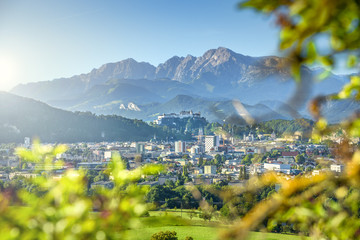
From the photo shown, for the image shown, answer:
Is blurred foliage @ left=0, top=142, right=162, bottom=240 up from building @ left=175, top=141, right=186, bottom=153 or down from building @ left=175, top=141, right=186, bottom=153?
up

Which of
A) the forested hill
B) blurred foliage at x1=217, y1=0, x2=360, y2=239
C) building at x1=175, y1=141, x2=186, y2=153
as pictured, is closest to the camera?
blurred foliage at x1=217, y1=0, x2=360, y2=239

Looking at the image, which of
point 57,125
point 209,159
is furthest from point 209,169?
point 57,125

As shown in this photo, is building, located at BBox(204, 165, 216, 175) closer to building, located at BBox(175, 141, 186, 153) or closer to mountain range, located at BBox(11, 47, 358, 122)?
building, located at BBox(175, 141, 186, 153)

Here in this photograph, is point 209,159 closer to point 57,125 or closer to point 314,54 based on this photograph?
point 57,125

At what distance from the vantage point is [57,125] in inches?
1940

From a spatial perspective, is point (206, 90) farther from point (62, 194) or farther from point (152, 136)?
point (62, 194)

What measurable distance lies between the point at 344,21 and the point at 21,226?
22.3 inches

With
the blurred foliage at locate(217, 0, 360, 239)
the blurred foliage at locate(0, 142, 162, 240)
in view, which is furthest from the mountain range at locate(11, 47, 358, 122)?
the blurred foliage at locate(217, 0, 360, 239)

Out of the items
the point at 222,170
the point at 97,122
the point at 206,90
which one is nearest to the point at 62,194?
the point at 222,170

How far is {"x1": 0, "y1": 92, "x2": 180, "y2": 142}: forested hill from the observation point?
150ft

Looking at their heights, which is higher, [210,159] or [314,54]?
[314,54]

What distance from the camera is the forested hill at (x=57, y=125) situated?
45781 millimetres

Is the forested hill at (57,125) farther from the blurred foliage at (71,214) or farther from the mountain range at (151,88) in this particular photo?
the mountain range at (151,88)

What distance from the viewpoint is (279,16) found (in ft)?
1.61
